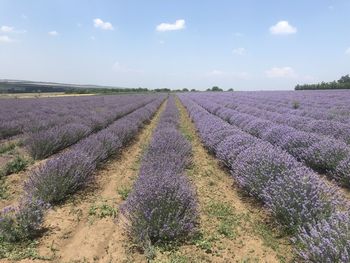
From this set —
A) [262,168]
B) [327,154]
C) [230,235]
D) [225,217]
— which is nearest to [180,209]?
[230,235]

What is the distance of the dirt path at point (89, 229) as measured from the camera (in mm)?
3246

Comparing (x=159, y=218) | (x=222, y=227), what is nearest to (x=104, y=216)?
(x=159, y=218)

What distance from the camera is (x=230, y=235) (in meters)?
3.64

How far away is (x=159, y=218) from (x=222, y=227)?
82 centimetres

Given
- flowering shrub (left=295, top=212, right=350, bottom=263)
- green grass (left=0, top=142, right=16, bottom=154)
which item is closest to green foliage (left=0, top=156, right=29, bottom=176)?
green grass (left=0, top=142, right=16, bottom=154)

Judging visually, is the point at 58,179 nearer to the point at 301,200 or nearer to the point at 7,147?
the point at 301,200

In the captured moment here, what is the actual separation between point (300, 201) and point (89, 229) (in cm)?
221

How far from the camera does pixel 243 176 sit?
4.98 m

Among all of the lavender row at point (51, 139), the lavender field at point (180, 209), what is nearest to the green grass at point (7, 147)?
the lavender row at point (51, 139)

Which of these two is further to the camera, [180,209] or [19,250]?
[180,209]

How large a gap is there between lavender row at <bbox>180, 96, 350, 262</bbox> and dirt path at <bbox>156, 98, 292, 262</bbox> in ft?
0.62

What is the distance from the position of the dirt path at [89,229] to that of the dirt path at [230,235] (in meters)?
0.57

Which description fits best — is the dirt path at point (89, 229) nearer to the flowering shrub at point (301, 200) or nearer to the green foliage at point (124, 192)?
the green foliage at point (124, 192)

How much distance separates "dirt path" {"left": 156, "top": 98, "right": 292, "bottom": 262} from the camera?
3184 mm
